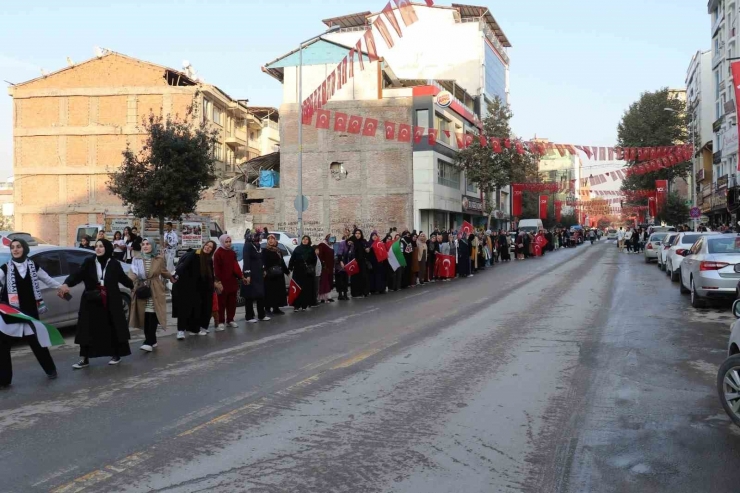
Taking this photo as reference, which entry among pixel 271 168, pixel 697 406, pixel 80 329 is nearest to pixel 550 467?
pixel 697 406

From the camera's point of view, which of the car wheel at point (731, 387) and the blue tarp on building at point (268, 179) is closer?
the car wheel at point (731, 387)

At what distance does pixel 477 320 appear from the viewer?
13531 millimetres

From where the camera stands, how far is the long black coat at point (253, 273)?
46.3ft

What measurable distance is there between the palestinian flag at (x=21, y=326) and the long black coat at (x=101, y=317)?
0.67 m

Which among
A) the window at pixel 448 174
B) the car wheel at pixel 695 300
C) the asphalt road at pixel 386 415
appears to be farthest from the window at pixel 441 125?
the asphalt road at pixel 386 415

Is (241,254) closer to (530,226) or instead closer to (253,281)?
(253,281)

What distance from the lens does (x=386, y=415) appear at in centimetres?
650

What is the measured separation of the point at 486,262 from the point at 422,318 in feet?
77.4

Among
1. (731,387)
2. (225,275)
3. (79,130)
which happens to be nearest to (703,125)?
(79,130)

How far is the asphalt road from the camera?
4.88m

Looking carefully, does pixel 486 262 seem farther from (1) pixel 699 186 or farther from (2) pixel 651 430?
(1) pixel 699 186

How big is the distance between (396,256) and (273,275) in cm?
746

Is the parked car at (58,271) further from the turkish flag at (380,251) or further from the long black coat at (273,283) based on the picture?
the turkish flag at (380,251)

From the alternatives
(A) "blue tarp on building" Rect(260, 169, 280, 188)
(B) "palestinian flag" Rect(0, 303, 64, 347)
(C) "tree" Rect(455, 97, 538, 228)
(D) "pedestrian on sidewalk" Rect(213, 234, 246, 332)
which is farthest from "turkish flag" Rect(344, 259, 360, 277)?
(C) "tree" Rect(455, 97, 538, 228)
